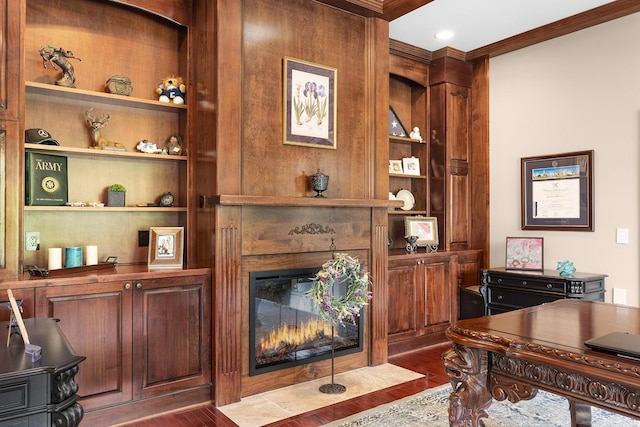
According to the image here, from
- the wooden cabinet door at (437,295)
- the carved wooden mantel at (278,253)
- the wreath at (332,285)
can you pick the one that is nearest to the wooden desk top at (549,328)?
the wreath at (332,285)

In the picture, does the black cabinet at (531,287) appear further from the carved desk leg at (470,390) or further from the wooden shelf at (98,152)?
the wooden shelf at (98,152)

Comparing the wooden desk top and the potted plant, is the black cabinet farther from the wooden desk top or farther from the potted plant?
the potted plant

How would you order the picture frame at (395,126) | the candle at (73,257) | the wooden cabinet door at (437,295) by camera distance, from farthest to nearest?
the picture frame at (395,126), the wooden cabinet door at (437,295), the candle at (73,257)

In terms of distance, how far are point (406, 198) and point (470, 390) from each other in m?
3.34

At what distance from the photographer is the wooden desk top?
1.63 metres

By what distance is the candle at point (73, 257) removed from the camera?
9.82ft

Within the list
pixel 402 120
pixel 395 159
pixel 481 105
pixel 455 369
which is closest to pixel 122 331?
pixel 455 369

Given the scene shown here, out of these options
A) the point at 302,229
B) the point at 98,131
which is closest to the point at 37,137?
the point at 98,131

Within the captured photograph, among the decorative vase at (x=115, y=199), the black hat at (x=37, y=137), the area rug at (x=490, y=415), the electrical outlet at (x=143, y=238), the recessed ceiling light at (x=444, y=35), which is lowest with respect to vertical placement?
the area rug at (x=490, y=415)

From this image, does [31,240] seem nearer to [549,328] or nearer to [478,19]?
[549,328]

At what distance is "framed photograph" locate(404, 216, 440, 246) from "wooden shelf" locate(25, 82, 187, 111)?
2.53 metres

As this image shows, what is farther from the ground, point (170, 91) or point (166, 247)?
point (170, 91)

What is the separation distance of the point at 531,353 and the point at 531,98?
3685 mm

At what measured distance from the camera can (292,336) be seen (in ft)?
11.4
